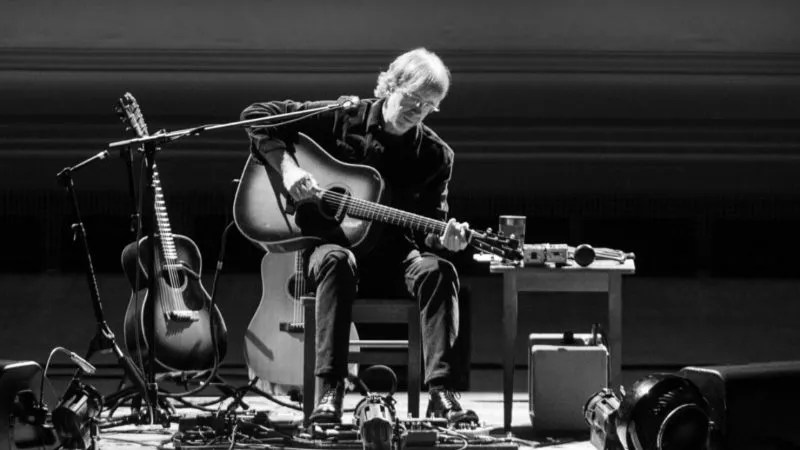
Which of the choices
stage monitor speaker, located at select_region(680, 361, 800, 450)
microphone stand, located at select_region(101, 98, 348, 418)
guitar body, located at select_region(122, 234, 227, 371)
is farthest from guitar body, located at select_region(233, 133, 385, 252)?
stage monitor speaker, located at select_region(680, 361, 800, 450)

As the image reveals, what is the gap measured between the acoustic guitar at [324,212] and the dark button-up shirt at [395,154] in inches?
3.0

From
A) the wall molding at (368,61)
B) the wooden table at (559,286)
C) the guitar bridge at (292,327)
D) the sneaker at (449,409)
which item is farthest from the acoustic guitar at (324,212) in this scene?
the wall molding at (368,61)

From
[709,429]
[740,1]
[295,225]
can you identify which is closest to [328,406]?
[295,225]

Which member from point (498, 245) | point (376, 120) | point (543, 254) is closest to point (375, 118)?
point (376, 120)

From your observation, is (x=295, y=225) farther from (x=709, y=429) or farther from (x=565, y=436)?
(x=709, y=429)

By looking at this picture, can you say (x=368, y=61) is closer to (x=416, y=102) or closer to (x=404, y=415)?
(x=416, y=102)

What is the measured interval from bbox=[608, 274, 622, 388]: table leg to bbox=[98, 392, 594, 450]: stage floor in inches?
10.4

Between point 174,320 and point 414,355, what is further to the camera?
point 174,320

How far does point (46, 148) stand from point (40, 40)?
1.86 feet

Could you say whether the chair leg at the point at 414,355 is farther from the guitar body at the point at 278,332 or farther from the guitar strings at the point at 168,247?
the guitar strings at the point at 168,247

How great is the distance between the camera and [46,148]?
22.6 feet

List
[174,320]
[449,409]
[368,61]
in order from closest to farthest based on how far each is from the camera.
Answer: [449,409] → [174,320] → [368,61]

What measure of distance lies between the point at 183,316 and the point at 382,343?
0.76m

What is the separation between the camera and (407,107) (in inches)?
175
